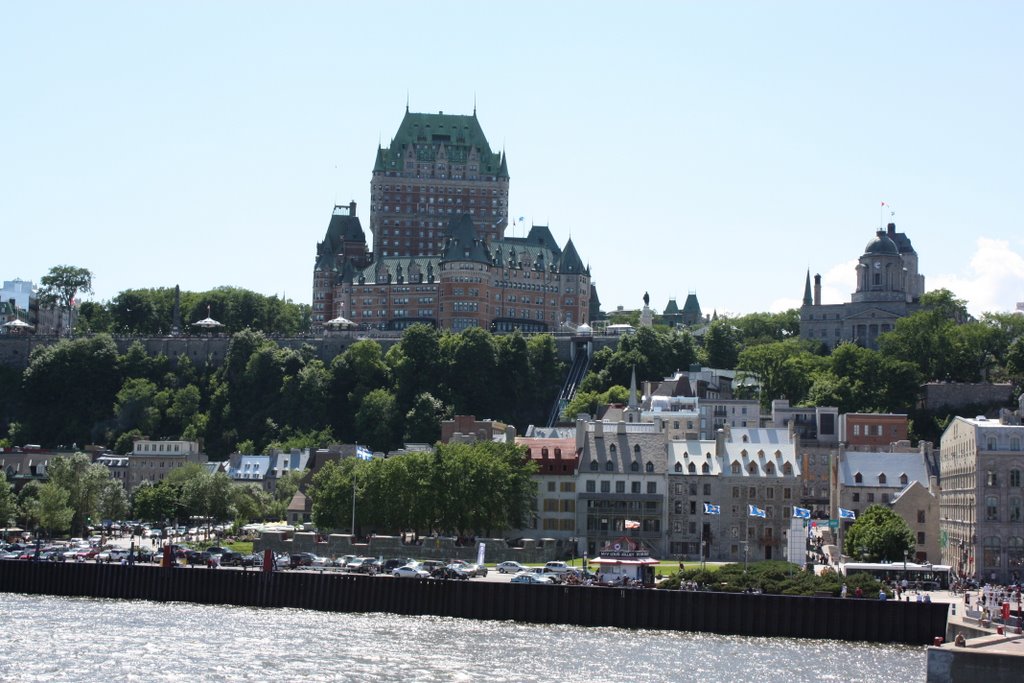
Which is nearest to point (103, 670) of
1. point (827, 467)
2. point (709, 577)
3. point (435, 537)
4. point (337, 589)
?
point (337, 589)

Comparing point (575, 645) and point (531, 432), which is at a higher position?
point (531, 432)

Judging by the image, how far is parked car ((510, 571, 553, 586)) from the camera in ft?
358

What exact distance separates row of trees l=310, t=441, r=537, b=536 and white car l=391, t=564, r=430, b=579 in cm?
1620

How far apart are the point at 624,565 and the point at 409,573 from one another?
1322cm

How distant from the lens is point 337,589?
112 meters

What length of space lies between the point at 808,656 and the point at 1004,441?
38.3 m

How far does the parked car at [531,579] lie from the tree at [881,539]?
25192 mm

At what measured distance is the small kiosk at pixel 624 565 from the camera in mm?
110044

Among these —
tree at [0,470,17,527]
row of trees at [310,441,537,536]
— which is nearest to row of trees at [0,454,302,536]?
tree at [0,470,17,527]

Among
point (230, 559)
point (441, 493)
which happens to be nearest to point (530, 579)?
point (441, 493)

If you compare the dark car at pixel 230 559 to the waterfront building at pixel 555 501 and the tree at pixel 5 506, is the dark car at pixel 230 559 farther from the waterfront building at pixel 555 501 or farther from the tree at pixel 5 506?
the tree at pixel 5 506

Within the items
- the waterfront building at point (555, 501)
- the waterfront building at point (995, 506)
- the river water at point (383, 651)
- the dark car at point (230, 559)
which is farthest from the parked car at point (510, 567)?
the waterfront building at point (995, 506)

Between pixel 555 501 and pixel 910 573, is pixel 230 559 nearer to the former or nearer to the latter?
pixel 555 501

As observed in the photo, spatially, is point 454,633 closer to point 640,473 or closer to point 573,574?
point 573,574
